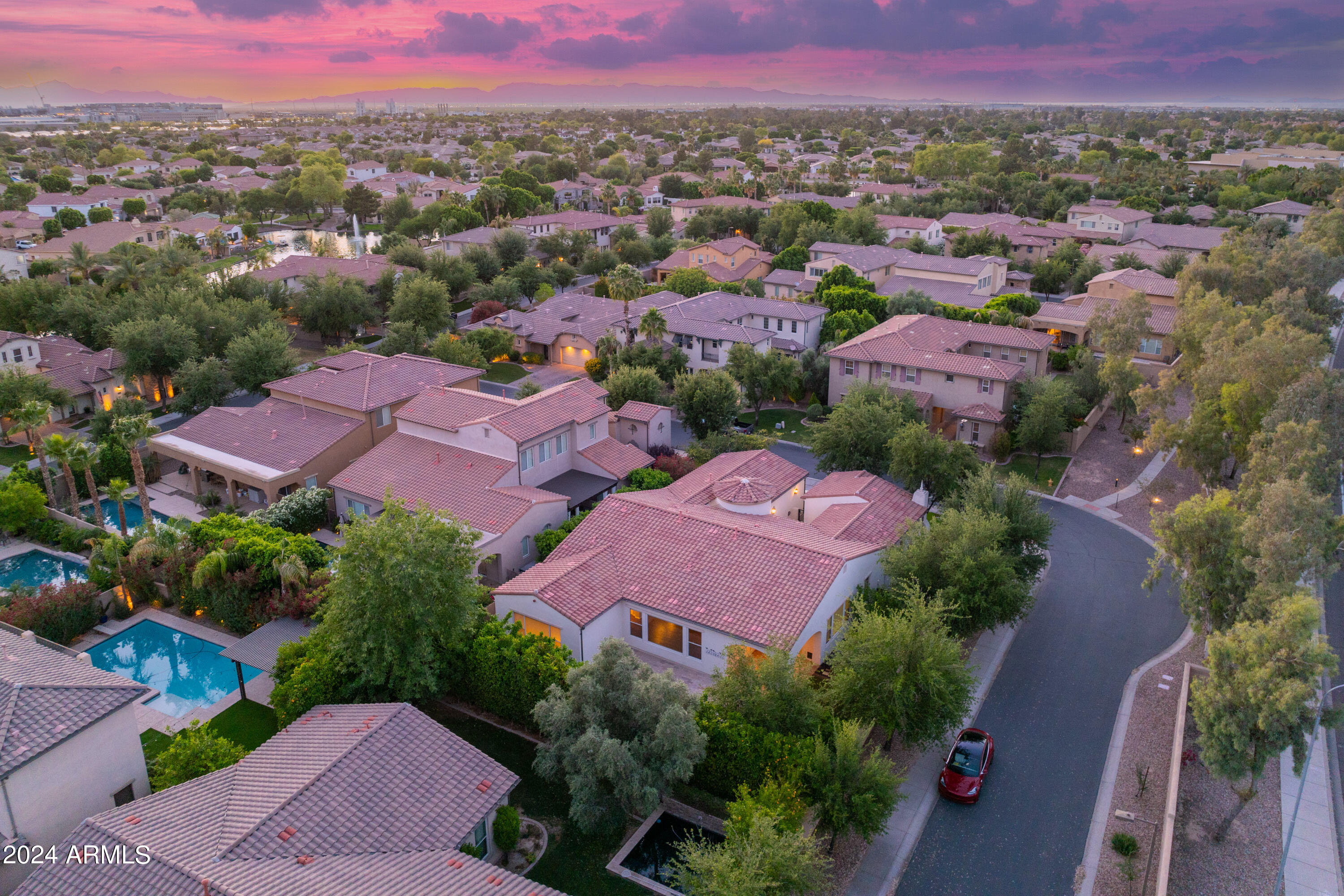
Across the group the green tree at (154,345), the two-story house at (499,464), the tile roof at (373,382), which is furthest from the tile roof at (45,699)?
the green tree at (154,345)

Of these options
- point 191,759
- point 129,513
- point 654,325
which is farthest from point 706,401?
point 191,759

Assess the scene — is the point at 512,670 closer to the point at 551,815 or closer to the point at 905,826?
the point at 551,815

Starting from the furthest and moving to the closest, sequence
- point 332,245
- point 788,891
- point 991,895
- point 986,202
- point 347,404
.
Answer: point 986,202 < point 332,245 < point 347,404 < point 991,895 < point 788,891

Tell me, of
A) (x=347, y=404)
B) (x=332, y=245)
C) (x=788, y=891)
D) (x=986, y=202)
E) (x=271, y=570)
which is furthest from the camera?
(x=986, y=202)

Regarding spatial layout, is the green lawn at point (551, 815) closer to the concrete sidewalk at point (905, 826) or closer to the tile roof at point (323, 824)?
the tile roof at point (323, 824)

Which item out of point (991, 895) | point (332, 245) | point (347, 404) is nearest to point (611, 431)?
point (347, 404)

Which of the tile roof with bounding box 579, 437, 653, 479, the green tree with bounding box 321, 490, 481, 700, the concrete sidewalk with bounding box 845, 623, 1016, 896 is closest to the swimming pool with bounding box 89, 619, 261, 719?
the green tree with bounding box 321, 490, 481, 700

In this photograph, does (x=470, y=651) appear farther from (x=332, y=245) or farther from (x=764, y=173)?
(x=764, y=173)
